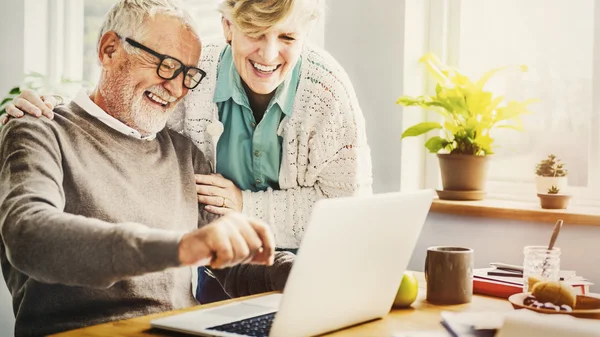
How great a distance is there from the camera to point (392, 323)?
1479 mm

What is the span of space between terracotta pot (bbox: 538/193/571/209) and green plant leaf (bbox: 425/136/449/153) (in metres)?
0.39

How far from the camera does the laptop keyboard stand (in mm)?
1316

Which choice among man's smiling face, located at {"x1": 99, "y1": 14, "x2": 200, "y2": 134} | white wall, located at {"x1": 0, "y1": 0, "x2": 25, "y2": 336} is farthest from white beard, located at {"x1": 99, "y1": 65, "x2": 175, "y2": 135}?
white wall, located at {"x1": 0, "y1": 0, "x2": 25, "y2": 336}

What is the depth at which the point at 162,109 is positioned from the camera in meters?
1.95

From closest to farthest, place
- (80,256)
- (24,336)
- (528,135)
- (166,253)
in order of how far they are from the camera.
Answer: (166,253)
(80,256)
(24,336)
(528,135)

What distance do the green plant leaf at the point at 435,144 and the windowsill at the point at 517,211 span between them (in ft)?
0.61

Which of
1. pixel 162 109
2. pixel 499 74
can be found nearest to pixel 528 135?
pixel 499 74

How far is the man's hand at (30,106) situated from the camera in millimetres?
1718

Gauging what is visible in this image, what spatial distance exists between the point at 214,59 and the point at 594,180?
148cm

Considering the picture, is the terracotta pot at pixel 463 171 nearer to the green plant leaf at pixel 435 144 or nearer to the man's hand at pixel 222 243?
the green plant leaf at pixel 435 144

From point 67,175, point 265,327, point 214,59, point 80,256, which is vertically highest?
point 214,59

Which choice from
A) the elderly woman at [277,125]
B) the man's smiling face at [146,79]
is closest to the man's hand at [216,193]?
the elderly woman at [277,125]

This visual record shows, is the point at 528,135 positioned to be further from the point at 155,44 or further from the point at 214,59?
the point at 155,44

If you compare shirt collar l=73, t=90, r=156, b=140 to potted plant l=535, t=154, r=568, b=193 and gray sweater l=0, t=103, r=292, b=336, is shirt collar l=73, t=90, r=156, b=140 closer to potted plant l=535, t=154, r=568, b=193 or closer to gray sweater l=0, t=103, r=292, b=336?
gray sweater l=0, t=103, r=292, b=336
